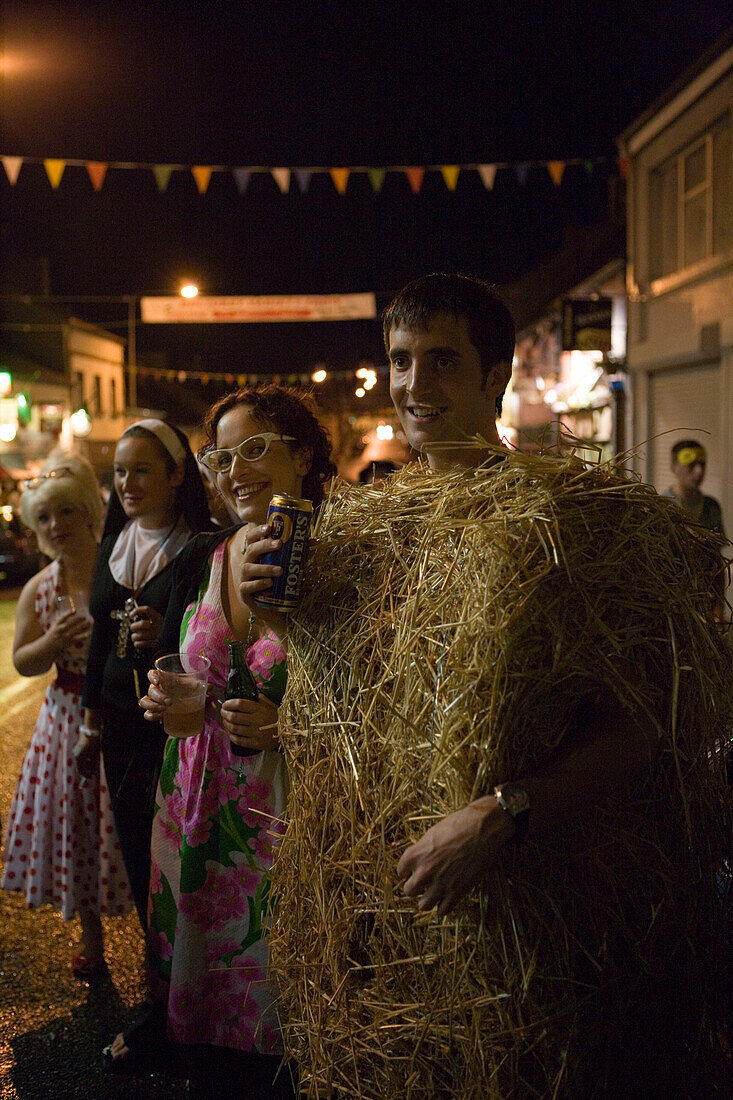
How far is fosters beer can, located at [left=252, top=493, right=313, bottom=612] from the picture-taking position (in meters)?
1.75

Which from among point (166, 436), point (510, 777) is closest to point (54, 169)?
point (166, 436)

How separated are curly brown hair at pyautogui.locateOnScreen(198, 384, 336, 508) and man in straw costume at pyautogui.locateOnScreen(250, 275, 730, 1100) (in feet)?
2.53

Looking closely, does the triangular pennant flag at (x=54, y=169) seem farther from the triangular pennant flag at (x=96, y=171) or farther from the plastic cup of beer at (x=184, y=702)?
the plastic cup of beer at (x=184, y=702)

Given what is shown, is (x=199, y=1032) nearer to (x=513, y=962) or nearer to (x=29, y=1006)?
(x=513, y=962)

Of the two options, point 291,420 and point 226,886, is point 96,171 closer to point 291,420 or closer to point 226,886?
point 291,420

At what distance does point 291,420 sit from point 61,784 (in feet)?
7.50

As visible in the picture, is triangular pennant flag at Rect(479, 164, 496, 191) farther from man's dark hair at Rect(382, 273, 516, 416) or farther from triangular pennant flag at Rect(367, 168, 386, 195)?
man's dark hair at Rect(382, 273, 516, 416)

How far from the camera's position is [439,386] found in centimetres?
188

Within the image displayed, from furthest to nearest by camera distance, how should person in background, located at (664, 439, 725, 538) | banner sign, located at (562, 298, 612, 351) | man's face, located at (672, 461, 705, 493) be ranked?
banner sign, located at (562, 298, 612, 351) → man's face, located at (672, 461, 705, 493) → person in background, located at (664, 439, 725, 538)

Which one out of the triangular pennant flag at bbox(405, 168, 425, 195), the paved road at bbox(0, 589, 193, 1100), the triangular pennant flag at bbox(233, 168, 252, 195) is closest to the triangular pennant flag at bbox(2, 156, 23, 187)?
the triangular pennant flag at bbox(233, 168, 252, 195)

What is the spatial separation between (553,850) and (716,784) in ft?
1.46

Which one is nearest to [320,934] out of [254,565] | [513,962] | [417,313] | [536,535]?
[513,962]

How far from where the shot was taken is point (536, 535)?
4.92ft

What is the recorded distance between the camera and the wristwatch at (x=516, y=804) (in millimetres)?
1411
